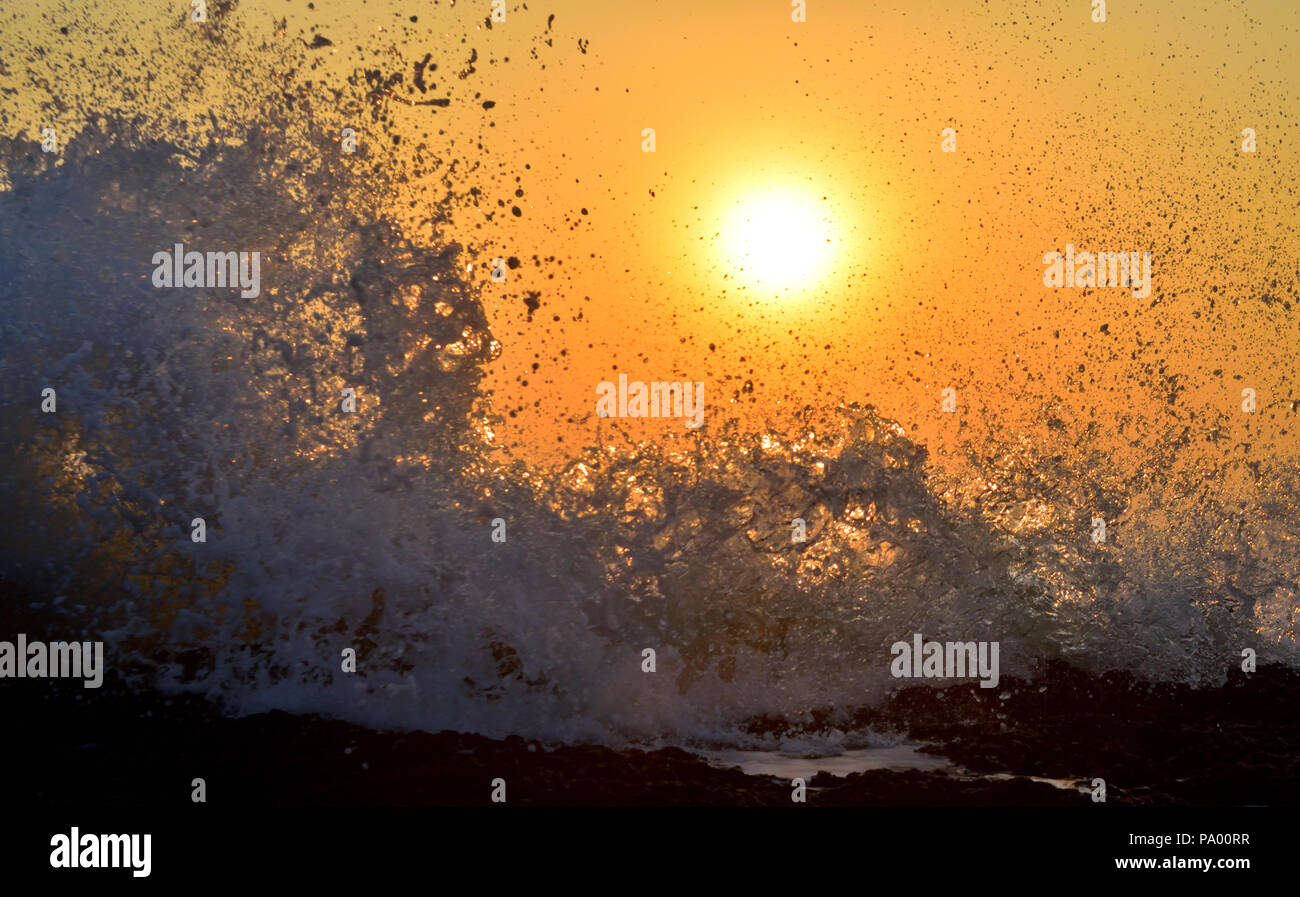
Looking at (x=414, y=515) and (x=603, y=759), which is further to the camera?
(x=414, y=515)

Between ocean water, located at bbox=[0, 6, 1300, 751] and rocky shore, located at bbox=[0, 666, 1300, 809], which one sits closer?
rocky shore, located at bbox=[0, 666, 1300, 809]

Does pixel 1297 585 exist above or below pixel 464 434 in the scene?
below

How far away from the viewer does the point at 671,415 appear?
6.48 meters

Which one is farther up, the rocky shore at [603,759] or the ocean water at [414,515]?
the ocean water at [414,515]

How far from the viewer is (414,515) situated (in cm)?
612

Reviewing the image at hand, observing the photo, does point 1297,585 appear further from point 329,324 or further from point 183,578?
point 183,578

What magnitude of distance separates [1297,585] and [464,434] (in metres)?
6.79

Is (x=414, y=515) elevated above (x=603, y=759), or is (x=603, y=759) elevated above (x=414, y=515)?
(x=414, y=515)

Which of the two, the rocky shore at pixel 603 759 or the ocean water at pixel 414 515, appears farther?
the ocean water at pixel 414 515

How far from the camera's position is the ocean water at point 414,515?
5871mm

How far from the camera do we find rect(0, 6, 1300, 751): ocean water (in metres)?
5.87

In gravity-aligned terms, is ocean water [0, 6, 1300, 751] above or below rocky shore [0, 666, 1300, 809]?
above

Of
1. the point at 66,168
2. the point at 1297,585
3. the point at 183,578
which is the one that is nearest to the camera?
the point at 183,578
